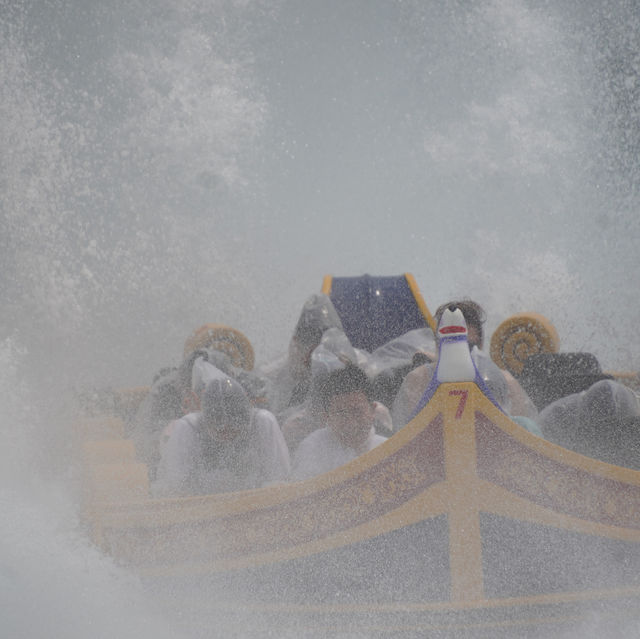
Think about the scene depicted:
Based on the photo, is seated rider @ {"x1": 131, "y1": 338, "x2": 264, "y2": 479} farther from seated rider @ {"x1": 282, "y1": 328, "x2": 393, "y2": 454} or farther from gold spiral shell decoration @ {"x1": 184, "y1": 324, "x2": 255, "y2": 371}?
gold spiral shell decoration @ {"x1": 184, "y1": 324, "x2": 255, "y2": 371}

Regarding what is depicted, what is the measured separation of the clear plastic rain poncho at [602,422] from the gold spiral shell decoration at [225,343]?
8.00 ft

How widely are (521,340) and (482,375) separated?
204cm

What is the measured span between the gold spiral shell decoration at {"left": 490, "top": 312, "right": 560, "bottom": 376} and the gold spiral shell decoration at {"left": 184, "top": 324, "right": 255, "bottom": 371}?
1.50 meters

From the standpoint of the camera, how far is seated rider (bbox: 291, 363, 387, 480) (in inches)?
92.4

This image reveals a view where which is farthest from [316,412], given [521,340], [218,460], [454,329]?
[521,340]

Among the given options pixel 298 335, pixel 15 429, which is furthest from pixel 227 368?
pixel 15 429

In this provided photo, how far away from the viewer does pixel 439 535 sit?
7.36ft

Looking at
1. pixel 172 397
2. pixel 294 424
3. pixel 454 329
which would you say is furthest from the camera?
pixel 172 397

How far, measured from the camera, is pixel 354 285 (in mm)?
5160

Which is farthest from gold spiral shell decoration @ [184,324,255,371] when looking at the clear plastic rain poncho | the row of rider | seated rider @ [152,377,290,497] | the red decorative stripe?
the red decorative stripe

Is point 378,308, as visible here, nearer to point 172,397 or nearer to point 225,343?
point 225,343

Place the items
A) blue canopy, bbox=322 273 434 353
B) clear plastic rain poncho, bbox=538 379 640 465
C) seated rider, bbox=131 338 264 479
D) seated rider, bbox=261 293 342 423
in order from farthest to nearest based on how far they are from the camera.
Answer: blue canopy, bbox=322 273 434 353
seated rider, bbox=261 293 342 423
seated rider, bbox=131 338 264 479
clear plastic rain poncho, bbox=538 379 640 465

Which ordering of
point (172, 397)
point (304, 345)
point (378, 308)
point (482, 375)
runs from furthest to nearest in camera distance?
point (378, 308) → point (304, 345) → point (172, 397) → point (482, 375)

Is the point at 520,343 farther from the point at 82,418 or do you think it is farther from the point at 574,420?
the point at 82,418
